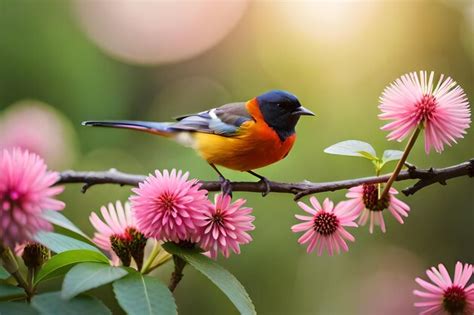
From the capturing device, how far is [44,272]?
3.04 feet

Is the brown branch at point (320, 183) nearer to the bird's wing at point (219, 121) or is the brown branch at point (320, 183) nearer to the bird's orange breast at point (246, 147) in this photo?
the bird's orange breast at point (246, 147)

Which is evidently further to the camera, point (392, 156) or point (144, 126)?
point (144, 126)

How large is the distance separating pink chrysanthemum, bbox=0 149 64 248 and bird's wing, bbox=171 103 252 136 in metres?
1.53

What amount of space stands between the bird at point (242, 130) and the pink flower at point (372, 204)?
96 cm

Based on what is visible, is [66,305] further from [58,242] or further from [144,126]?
[144,126]

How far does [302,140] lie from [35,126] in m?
1.39

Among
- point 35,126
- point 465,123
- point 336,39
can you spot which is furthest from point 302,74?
point 465,123

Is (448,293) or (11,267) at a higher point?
(448,293)

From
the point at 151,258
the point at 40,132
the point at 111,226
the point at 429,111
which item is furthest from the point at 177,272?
the point at 40,132

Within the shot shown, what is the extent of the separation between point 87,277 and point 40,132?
7.73ft

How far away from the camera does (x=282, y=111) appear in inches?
94.0

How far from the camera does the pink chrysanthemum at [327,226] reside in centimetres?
119

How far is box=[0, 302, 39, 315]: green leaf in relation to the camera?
82 cm

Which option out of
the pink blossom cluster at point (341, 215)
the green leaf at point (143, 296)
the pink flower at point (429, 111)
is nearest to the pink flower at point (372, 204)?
the pink blossom cluster at point (341, 215)
